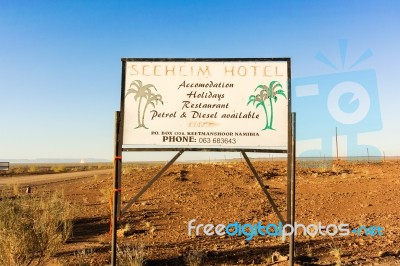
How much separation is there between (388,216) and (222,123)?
703 centimetres

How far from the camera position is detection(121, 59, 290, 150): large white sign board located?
6.30 meters

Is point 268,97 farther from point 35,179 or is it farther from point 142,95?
point 35,179

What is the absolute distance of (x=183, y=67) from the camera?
641 cm

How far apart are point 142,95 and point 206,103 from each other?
43.4 inches

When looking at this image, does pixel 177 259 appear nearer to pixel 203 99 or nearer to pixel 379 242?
pixel 203 99

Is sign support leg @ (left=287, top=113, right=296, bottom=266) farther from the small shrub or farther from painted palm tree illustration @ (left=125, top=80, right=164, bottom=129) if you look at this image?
painted palm tree illustration @ (left=125, top=80, right=164, bottom=129)

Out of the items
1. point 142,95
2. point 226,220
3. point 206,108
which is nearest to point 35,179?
point 226,220

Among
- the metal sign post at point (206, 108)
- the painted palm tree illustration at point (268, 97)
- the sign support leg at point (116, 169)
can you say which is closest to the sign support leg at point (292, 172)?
the metal sign post at point (206, 108)

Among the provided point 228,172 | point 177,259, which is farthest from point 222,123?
point 228,172

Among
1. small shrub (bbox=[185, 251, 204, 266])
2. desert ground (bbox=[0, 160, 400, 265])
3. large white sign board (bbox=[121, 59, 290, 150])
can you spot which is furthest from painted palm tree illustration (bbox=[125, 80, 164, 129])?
small shrub (bbox=[185, 251, 204, 266])

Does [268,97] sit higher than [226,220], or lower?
higher

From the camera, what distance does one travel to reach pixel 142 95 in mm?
6410

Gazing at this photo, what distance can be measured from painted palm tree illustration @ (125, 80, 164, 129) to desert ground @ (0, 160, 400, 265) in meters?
2.38

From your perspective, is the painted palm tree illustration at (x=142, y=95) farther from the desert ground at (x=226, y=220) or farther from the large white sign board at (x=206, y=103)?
the desert ground at (x=226, y=220)
